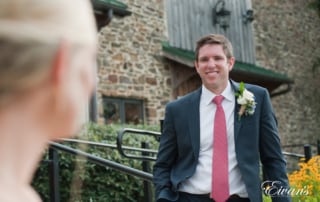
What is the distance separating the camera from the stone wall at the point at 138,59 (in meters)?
10.6

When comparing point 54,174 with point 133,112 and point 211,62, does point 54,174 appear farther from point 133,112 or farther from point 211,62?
point 133,112

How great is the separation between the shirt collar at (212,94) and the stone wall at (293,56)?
12.2m

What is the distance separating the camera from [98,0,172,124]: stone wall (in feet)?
34.9

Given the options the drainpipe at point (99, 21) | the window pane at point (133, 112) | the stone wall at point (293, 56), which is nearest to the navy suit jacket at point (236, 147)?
the drainpipe at point (99, 21)

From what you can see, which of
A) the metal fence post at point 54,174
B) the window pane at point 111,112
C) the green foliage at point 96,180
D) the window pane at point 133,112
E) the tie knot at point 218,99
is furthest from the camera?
the window pane at point 133,112

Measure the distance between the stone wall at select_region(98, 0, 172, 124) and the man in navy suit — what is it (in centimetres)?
718

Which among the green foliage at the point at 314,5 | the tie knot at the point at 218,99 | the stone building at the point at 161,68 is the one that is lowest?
the tie knot at the point at 218,99

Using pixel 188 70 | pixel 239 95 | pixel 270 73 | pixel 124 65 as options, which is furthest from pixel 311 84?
pixel 239 95

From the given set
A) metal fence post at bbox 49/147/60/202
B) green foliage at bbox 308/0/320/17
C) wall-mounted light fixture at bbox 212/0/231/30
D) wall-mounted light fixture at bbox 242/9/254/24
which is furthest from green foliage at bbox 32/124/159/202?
green foliage at bbox 308/0/320/17

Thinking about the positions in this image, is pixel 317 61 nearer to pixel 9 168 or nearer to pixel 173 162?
pixel 173 162

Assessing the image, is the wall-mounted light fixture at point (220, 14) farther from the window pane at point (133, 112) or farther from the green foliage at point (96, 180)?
the green foliage at point (96, 180)

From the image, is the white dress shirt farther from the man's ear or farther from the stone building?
the stone building

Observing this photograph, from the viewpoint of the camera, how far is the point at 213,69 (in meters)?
3.17

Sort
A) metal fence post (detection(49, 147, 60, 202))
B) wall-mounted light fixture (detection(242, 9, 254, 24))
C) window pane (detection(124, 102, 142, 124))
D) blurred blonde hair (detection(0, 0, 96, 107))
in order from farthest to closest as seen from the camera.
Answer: wall-mounted light fixture (detection(242, 9, 254, 24))
window pane (detection(124, 102, 142, 124))
metal fence post (detection(49, 147, 60, 202))
blurred blonde hair (detection(0, 0, 96, 107))
